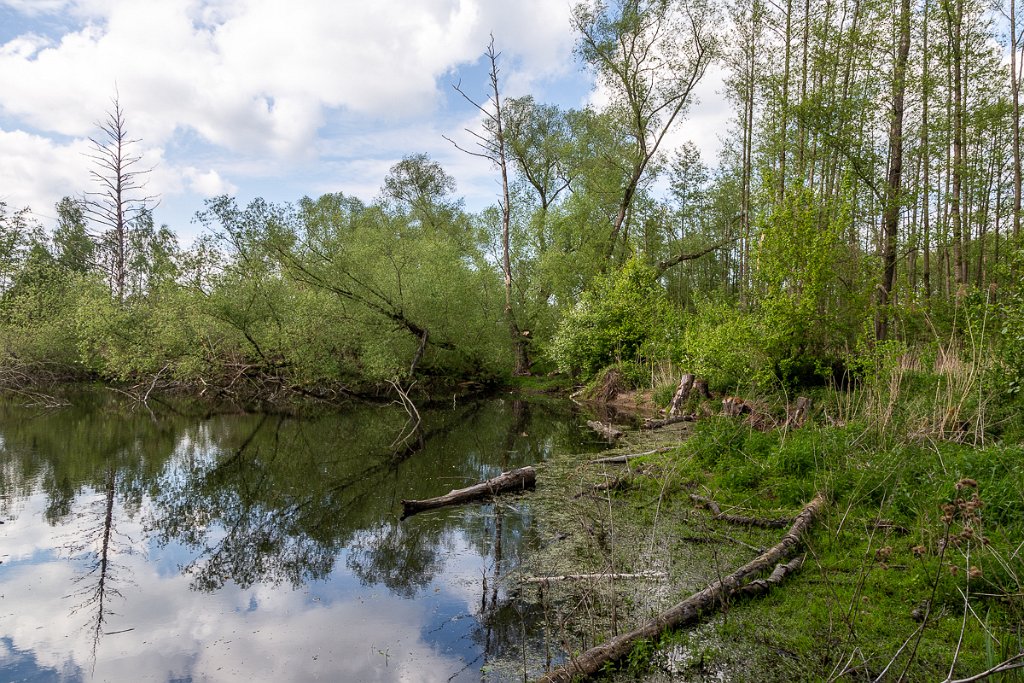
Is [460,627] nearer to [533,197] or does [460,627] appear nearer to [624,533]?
[624,533]

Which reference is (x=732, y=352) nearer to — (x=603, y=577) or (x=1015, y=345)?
(x=1015, y=345)

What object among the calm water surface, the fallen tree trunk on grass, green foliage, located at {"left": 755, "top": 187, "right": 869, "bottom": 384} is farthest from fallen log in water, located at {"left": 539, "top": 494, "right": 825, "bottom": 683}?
green foliage, located at {"left": 755, "top": 187, "right": 869, "bottom": 384}

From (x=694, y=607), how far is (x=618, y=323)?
16.8 metres

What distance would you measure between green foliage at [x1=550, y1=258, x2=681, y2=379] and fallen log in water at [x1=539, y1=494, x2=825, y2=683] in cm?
1413

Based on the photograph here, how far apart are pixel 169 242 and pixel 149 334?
1570 cm

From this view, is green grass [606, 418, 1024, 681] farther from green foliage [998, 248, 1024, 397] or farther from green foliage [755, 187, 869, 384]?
green foliage [755, 187, 869, 384]

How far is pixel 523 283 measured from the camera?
2709cm

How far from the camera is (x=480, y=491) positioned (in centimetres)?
845

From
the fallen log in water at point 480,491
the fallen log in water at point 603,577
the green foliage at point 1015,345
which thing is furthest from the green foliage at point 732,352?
the fallen log in water at point 603,577

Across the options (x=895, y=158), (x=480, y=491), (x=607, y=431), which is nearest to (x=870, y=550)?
(x=480, y=491)

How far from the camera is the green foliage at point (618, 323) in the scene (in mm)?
20297

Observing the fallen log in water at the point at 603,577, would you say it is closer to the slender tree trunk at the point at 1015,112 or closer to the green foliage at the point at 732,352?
the green foliage at the point at 732,352

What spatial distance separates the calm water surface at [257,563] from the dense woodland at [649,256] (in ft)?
19.6

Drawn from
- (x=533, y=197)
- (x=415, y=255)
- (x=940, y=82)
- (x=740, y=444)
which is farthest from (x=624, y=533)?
(x=533, y=197)
